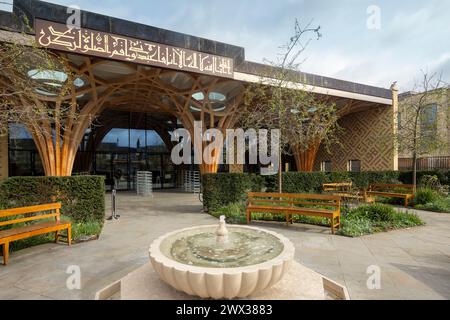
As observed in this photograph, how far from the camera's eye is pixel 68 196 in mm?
6688

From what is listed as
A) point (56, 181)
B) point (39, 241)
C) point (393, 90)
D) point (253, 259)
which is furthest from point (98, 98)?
point (393, 90)

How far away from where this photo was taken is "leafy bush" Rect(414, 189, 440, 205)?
32.4ft

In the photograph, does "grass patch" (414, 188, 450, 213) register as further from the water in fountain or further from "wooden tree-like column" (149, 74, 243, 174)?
"wooden tree-like column" (149, 74, 243, 174)

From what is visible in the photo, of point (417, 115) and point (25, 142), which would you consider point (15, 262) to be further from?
point (25, 142)

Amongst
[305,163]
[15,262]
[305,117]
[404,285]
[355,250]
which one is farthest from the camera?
[305,163]

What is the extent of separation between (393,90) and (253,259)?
20484 millimetres

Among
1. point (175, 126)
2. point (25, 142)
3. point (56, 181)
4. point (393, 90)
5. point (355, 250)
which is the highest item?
point (393, 90)

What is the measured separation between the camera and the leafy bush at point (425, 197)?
988 cm

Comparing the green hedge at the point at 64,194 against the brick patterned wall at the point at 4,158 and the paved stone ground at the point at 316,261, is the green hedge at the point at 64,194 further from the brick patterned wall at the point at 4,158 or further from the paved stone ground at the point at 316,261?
the brick patterned wall at the point at 4,158

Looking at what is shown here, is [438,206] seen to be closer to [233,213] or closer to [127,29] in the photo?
[233,213]

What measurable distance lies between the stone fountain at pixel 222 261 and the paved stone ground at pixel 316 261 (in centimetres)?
112

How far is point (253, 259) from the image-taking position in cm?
284

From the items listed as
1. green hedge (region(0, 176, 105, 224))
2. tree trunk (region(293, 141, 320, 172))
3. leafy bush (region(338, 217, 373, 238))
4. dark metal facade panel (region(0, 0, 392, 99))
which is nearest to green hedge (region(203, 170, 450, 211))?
green hedge (region(0, 176, 105, 224))

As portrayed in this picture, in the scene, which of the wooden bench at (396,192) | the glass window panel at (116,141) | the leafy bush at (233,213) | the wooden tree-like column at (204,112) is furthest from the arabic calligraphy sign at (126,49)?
the glass window panel at (116,141)
